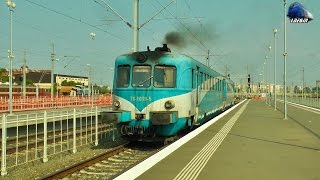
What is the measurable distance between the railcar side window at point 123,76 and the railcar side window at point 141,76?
23 centimetres

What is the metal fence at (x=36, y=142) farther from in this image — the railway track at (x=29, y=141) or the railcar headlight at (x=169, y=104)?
the railcar headlight at (x=169, y=104)

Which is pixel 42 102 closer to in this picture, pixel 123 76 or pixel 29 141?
pixel 29 141

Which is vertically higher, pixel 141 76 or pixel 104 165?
pixel 141 76

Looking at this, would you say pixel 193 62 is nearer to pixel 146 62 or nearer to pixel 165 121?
pixel 146 62

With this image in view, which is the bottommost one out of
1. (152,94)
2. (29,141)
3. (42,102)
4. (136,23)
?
(29,141)

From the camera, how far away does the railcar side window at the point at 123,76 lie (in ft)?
53.3

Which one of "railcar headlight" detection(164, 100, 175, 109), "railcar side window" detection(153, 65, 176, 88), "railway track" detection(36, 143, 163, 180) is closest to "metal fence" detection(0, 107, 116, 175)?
"railway track" detection(36, 143, 163, 180)

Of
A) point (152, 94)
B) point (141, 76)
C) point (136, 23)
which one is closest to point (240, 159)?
point (152, 94)

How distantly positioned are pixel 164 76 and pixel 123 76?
4.90 ft

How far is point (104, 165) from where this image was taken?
12641 mm

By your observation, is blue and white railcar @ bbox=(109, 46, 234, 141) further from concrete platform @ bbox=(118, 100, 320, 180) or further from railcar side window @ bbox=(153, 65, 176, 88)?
concrete platform @ bbox=(118, 100, 320, 180)

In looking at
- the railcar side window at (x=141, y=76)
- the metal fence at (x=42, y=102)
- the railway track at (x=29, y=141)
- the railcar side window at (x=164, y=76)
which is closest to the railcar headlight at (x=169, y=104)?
the railcar side window at (x=164, y=76)

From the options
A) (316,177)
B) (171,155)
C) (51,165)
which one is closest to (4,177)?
(51,165)

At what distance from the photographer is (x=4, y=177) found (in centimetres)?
1147
